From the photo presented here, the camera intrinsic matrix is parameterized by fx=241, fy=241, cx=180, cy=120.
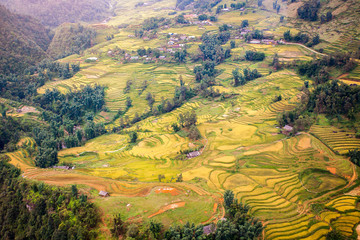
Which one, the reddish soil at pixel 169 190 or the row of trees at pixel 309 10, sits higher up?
the row of trees at pixel 309 10

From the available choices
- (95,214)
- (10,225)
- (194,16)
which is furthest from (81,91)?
(194,16)

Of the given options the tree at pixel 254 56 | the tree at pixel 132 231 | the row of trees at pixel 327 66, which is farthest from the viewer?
the tree at pixel 254 56

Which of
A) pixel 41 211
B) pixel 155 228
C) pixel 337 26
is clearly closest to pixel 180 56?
pixel 337 26

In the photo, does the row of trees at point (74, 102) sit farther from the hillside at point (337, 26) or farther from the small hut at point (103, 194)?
the hillside at point (337, 26)

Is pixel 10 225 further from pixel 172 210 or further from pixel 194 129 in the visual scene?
pixel 194 129

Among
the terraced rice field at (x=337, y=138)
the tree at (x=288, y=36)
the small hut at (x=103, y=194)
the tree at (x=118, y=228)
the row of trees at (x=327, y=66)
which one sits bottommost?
the terraced rice field at (x=337, y=138)

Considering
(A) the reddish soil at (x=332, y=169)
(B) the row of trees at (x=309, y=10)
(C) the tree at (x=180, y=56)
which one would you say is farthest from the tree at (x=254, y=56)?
(A) the reddish soil at (x=332, y=169)

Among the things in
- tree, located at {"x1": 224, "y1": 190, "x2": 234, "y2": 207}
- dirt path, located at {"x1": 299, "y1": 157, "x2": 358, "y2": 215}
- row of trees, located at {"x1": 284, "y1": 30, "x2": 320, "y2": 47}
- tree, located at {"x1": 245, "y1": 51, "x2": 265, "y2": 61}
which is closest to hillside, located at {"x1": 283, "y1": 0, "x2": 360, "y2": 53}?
row of trees, located at {"x1": 284, "y1": 30, "x2": 320, "y2": 47}

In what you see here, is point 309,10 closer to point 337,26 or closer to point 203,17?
point 337,26
